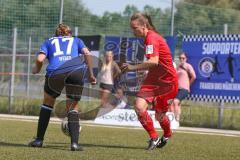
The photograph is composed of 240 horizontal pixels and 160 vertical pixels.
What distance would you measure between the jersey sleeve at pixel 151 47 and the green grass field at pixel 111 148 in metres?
1.36

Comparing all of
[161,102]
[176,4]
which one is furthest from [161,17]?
[161,102]

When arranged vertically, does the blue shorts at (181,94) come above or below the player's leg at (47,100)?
below

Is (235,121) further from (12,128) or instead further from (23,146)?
(23,146)

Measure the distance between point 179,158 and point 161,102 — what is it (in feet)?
5.22

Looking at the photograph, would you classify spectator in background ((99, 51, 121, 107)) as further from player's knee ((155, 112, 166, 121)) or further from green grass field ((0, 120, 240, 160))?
player's knee ((155, 112, 166, 121))

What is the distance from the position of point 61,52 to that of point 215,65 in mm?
8358

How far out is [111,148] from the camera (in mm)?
9977

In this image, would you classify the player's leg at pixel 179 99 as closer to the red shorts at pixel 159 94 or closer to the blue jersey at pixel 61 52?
the red shorts at pixel 159 94

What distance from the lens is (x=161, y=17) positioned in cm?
2170

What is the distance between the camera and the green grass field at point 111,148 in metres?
8.65

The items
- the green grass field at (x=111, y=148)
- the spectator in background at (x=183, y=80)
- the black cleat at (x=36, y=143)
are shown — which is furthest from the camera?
the spectator in background at (x=183, y=80)

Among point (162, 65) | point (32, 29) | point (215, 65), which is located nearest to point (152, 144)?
point (162, 65)

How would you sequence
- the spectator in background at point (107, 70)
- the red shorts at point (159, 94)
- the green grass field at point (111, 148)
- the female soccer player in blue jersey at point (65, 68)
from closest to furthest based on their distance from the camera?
the green grass field at point (111, 148) → the female soccer player in blue jersey at point (65, 68) → the red shorts at point (159, 94) → the spectator in background at point (107, 70)

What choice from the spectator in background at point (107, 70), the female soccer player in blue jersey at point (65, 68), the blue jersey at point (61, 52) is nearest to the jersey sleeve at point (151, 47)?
the female soccer player in blue jersey at point (65, 68)
